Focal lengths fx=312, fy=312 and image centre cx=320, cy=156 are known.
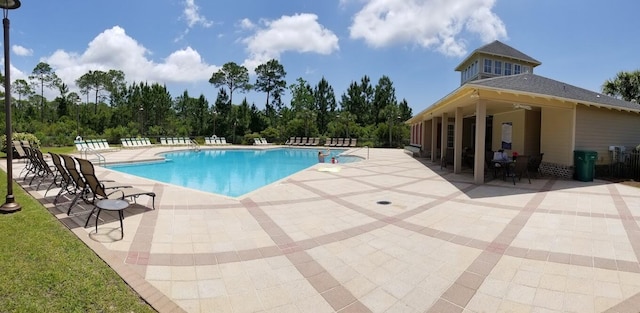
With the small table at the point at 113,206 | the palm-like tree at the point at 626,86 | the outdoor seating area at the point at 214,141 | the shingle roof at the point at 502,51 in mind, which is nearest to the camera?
the small table at the point at 113,206

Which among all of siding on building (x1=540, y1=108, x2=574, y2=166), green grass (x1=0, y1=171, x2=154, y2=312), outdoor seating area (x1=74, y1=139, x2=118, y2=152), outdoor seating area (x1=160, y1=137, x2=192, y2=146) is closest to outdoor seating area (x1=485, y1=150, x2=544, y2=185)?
siding on building (x1=540, y1=108, x2=574, y2=166)

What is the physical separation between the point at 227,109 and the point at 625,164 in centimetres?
3880

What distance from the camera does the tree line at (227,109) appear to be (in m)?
36.2

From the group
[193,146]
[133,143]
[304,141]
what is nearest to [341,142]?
[304,141]

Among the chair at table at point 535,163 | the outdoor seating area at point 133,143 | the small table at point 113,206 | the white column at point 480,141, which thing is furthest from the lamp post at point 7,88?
the outdoor seating area at point 133,143

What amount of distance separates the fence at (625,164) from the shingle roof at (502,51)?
46.3 feet

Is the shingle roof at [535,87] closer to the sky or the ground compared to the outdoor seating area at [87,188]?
closer to the sky

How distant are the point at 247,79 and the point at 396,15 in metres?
32.6

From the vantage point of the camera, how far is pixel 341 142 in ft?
110

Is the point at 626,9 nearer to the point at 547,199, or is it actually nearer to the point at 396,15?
the point at 396,15

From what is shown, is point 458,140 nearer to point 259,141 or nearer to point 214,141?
point 259,141

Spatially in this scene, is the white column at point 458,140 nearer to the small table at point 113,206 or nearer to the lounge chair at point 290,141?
the small table at point 113,206

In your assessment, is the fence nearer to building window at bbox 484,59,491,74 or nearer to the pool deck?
the pool deck

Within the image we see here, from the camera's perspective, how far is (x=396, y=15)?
46.3 feet
